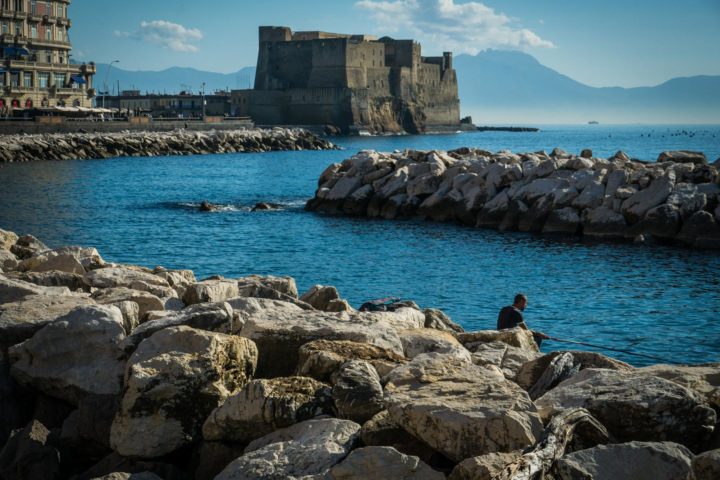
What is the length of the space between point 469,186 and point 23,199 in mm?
13522

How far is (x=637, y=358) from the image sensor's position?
32.4 ft

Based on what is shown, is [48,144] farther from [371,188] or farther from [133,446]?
[133,446]

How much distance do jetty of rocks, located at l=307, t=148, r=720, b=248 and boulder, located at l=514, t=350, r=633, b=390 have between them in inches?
515

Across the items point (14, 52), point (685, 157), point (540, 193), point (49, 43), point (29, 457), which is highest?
point (49, 43)

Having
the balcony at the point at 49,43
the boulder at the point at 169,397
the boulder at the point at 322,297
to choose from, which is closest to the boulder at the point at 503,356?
the boulder at the point at 169,397

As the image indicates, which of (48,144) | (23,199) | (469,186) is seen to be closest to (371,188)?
(469,186)

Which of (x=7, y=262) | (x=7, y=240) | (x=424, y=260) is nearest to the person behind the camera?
(x=7, y=262)

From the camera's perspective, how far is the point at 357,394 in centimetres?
Answer: 460

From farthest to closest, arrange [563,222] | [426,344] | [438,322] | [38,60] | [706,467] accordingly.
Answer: [38,60]
[563,222]
[438,322]
[426,344]
[706,467]

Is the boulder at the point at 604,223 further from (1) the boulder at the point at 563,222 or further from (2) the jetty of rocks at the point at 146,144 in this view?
(2) the jetty of rocks at the point at 146,144

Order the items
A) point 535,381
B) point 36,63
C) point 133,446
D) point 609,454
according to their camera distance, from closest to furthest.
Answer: point 609,454, point 133,446, point 535,381, point 36,63

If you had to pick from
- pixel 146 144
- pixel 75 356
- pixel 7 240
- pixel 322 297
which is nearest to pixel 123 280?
pixel 322 297

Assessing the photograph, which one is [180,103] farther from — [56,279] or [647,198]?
[56,279]

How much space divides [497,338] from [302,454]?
2.92 meters
